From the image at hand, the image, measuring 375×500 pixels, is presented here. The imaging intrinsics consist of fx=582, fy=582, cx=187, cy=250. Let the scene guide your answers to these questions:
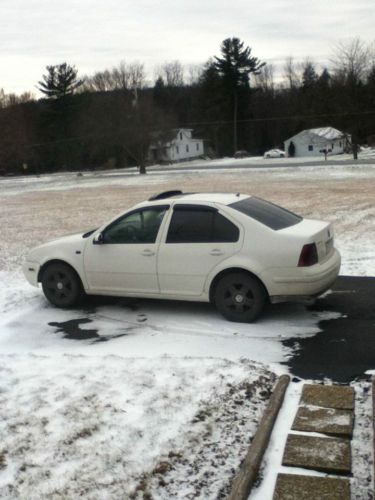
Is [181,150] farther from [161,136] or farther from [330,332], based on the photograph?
[330,332]

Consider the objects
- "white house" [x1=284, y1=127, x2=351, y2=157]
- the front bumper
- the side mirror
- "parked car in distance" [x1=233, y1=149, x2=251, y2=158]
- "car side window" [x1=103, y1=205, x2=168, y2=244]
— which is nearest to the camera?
"car side window" [x1=103, y1=205, x2=168, y2=244]

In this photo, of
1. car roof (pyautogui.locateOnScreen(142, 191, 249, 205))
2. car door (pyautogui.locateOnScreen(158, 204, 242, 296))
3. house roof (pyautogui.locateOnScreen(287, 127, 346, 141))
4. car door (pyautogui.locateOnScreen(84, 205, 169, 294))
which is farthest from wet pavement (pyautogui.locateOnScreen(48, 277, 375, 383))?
house roof (pyautogui.locateOnScreen(287, 127, 346, 141))

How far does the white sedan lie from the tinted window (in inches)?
0.7

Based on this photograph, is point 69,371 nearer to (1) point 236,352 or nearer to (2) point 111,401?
(2) point 111,401

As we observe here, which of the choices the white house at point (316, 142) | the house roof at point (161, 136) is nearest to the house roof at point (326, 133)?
the white house at point (316, 142)

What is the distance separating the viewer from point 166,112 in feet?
292

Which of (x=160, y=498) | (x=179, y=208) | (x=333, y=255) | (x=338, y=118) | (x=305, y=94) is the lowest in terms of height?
(x=160, y=498)

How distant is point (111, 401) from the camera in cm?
489

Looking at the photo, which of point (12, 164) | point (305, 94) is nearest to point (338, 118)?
point (305, 94)

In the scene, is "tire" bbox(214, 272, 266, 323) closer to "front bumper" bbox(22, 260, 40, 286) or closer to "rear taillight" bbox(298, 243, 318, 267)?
"rear taillight" bbox(298, 243, 318, 267)

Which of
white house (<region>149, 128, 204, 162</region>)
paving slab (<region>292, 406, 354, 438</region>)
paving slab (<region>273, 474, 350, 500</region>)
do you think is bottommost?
paving slab (<region>273, 474, 350, 500</region>)

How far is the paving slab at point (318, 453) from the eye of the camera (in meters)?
3.89

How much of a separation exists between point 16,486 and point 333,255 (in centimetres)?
506

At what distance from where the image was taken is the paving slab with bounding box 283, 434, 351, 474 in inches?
153
